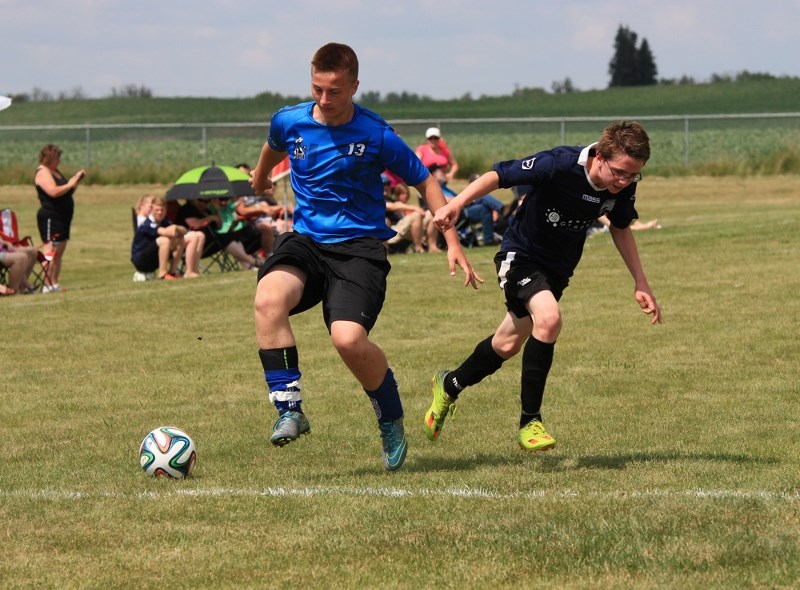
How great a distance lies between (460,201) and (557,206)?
2.38ft

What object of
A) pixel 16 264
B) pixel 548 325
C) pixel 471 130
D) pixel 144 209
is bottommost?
pixel 16 264

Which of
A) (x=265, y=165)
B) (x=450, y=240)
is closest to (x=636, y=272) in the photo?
(x=450, y=240)

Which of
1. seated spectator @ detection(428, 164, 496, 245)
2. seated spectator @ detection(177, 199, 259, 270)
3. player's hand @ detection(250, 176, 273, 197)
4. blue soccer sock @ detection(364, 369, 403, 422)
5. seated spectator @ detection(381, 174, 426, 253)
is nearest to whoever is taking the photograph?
blue soccer sock @ detection(364, 369, 403, 422)

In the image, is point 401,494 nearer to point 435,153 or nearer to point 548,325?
point 548,325

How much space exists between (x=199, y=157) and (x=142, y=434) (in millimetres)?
38284

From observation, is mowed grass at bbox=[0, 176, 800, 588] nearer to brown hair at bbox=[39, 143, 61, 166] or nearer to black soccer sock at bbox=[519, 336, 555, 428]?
black soccer sock at bbox=[519, 336, 555, 428]

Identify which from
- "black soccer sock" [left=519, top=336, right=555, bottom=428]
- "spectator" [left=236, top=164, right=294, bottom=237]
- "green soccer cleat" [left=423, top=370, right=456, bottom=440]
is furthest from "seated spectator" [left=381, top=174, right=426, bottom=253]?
"black soccer sock" [left=519, top=336, right=555, bottom=428]

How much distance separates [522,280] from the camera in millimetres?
7117

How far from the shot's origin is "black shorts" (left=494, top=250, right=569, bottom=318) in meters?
7.09

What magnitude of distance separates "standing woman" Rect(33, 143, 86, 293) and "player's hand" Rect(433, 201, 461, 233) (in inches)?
478

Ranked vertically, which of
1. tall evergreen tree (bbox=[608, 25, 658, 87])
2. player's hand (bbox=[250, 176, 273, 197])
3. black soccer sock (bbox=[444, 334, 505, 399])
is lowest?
black soccer sock (bbox=[444, 334, 505, 399])

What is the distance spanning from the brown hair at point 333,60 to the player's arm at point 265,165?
68cm

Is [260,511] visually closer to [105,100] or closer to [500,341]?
[500,341]

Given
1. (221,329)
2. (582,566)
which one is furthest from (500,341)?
(221,329)
